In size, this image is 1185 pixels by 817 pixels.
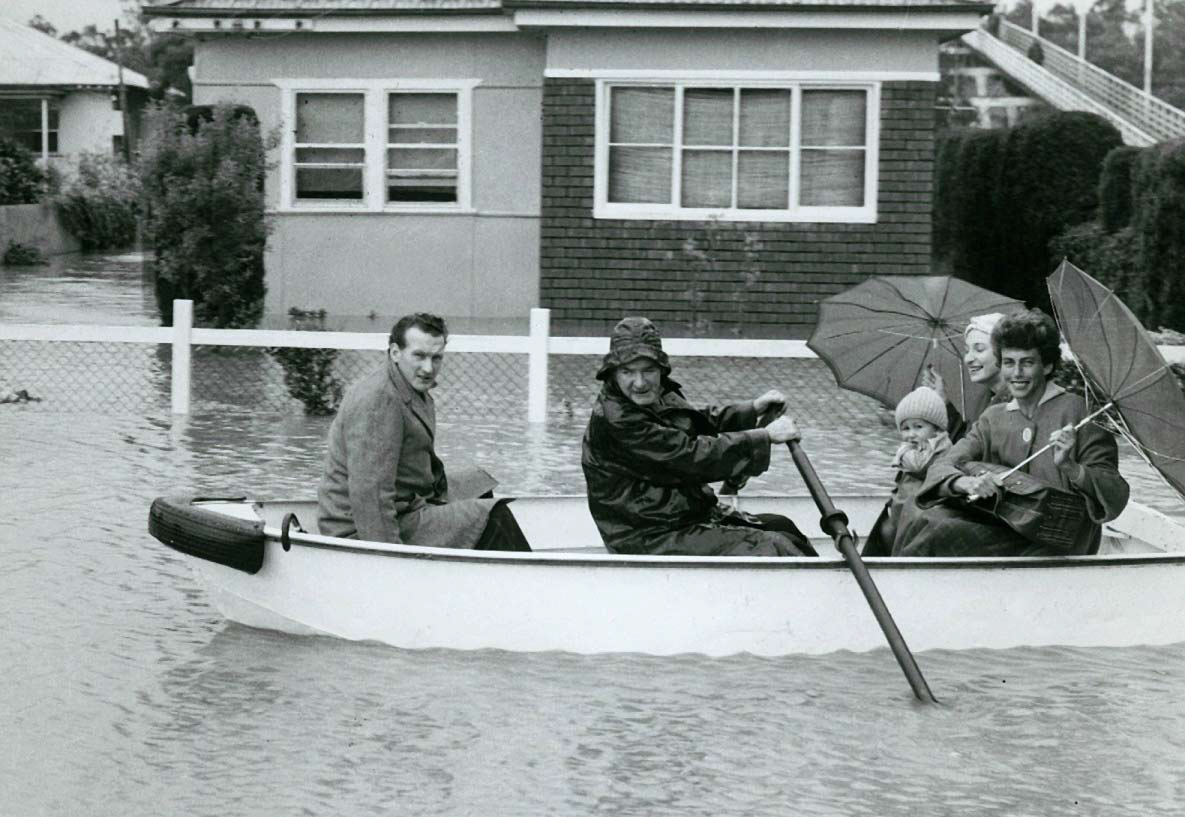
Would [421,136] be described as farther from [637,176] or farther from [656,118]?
[656,118]

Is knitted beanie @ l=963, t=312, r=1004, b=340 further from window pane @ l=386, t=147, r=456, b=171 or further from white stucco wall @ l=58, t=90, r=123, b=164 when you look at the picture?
white stucco wall @ l=58, t=90, r=123, b=164

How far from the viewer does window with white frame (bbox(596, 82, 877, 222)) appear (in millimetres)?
21938

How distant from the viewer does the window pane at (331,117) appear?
77.9ft

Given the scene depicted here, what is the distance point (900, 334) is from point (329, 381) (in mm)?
7447

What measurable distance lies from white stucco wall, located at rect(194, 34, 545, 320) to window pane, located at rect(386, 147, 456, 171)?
1.14ft

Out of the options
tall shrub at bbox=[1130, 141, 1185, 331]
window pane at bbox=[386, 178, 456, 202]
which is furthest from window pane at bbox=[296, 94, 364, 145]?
tall shrub at bbox=[1130, 141, 1185, 331]

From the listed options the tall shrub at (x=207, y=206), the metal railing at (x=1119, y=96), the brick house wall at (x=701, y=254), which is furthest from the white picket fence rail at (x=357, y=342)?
the metal railing at (x=1119, y=96)

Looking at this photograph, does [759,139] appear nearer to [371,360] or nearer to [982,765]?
[371,360]

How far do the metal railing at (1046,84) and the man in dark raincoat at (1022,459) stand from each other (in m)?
34.4

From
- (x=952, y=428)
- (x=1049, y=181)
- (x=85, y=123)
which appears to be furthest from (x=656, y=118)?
(x=85, y=123)

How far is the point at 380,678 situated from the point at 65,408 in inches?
361

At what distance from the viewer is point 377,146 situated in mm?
23656

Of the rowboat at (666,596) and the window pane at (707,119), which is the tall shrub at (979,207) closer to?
the window pane at (707,119)

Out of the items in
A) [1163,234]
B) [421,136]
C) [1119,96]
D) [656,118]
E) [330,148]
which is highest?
[1119,96]
